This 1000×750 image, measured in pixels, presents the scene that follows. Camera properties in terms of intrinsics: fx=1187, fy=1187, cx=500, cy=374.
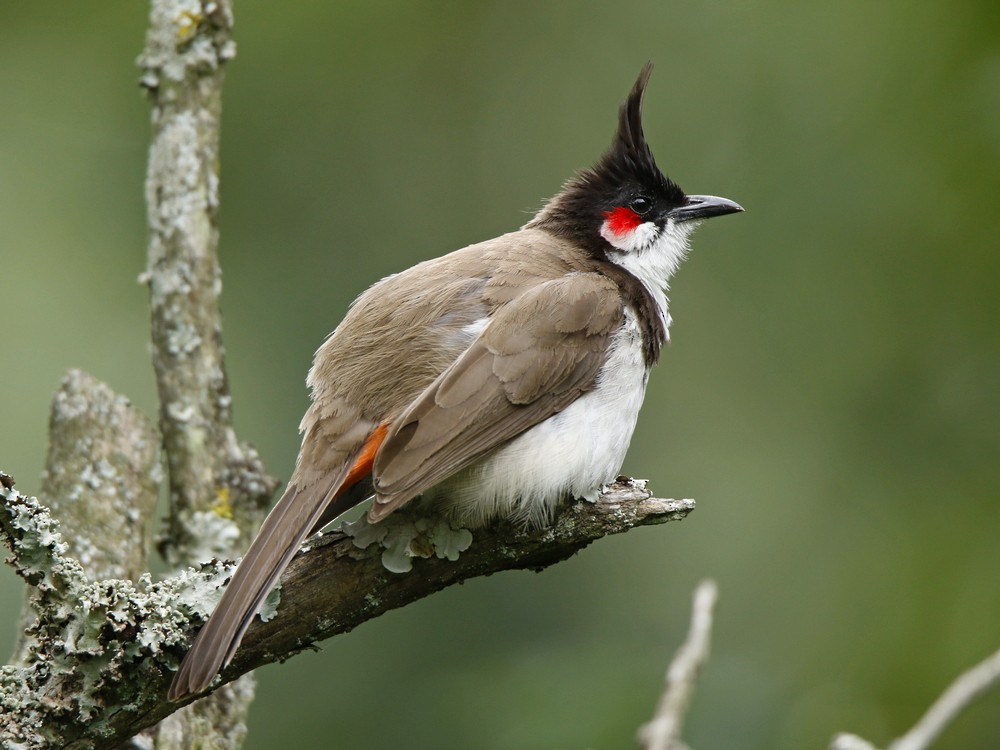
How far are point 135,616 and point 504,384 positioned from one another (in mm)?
1099

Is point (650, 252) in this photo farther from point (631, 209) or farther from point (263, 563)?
point (263, 563)

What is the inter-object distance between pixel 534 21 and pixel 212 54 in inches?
136

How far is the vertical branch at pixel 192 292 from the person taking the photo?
3.32 metres

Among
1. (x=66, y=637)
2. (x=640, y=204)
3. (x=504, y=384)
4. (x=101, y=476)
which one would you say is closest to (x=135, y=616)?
(x=66, y=637)

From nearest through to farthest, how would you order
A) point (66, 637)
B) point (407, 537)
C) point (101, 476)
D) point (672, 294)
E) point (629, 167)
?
1. point (66, 637)
2. point (407, 537)
3. point (101, 476)
4. point (629, 167)
5. point (672, 294)

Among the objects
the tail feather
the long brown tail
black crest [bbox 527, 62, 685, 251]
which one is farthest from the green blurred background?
the tail feather

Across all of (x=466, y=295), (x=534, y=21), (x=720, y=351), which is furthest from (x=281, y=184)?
(x=466, y=295)

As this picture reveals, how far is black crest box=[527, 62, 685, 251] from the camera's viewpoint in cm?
Result: 401

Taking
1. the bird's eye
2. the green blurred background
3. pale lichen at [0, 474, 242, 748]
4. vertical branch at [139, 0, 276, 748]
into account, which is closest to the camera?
pale lichen at [0, 474, 242, 748]

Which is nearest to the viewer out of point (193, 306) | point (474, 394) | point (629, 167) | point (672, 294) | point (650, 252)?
point (474, 394)

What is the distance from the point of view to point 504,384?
3.04 metres

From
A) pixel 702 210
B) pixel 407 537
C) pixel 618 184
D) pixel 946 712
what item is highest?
pixel 618 184

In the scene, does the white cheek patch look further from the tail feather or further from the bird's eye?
the tail feather

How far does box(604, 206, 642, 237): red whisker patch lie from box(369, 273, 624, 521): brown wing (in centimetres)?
58
